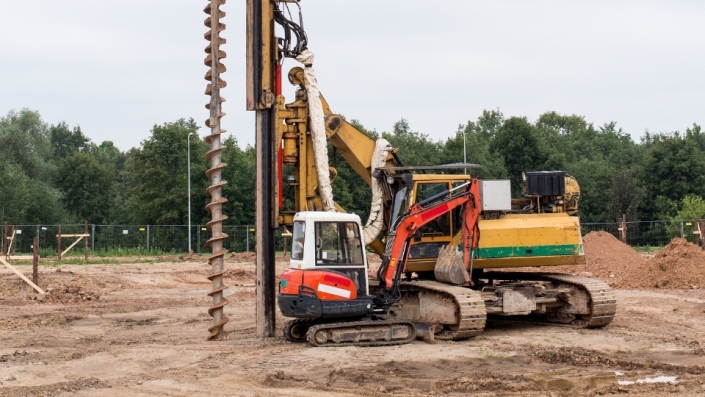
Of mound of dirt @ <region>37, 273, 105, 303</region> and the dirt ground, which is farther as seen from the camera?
mound of dirt @ <region>37, 273, 105, 303</region>

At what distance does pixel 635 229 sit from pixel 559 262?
32.1m

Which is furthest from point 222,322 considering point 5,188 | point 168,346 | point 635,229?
point 5,188

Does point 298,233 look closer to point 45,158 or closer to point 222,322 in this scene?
point 222,322

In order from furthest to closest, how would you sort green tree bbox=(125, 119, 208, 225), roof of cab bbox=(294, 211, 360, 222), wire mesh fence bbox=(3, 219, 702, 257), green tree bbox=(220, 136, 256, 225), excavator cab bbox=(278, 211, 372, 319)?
green tree bbox=(125, 119, 208, 225) → green tree bbox=(220, 136, 256, 225) → wire mesh fence bbox=(3, 219, 702, 257) → roof of cab bbox=(294, 211, 360, 222) → excavator cab bbox=(278, 211, 372, 319)

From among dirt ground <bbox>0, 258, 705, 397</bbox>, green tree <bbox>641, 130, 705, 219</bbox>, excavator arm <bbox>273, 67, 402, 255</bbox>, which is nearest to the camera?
dirt ground <bbox>0, 258, 705, 397</bbox>

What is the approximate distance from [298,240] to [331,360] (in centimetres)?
234

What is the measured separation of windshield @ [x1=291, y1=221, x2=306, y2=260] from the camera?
14891 mm

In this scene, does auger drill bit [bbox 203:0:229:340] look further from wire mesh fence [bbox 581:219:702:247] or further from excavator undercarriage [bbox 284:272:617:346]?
wire mesh fence [bbox 581:219:702:247]

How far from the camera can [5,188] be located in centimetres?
5975

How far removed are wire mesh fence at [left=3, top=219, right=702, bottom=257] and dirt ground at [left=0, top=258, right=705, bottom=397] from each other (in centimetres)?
2664

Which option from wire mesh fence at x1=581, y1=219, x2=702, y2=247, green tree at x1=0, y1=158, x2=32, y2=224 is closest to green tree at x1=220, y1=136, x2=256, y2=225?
green tree at x1=0, y1=158, x2=32, y2=224

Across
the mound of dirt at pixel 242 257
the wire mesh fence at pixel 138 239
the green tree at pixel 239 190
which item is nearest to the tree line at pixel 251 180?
the green tree at pixel 239 190

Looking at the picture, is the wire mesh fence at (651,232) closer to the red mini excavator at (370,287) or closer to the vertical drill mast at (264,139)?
the red mini excavator at (370,287)

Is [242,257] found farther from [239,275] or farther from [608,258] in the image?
[608,258]
